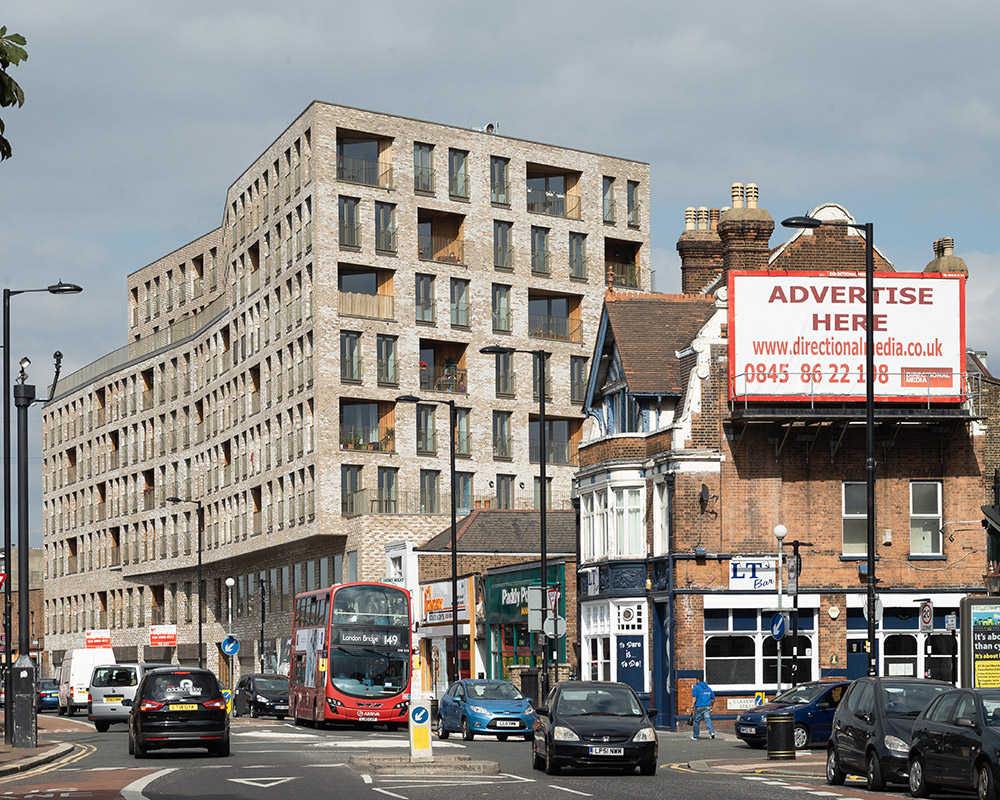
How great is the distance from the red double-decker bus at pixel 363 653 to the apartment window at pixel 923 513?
14252mm

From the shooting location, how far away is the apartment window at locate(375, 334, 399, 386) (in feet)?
247

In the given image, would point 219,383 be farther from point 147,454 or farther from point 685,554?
point 685,554

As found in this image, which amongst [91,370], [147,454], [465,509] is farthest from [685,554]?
[91,370]

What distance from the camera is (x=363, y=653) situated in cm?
4662

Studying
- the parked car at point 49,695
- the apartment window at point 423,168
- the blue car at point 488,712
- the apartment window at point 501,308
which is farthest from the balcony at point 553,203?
the blue car at point 488,712

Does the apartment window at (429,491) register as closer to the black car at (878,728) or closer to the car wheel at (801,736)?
the car wheel at (801,736)

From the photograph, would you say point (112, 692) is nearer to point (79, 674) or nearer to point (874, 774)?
point (79, 674)

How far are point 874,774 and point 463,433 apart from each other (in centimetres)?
5539

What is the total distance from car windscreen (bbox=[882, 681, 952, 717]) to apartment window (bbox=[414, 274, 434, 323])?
5356 cm

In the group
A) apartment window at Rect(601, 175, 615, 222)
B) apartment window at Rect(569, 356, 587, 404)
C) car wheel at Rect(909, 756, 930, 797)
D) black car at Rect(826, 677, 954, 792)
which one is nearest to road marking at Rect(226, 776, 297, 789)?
black car at Rect(826, 677, 954, 792)

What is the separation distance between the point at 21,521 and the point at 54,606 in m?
81.7

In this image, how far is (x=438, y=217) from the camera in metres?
79.0

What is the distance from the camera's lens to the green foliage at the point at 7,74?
1104 cm

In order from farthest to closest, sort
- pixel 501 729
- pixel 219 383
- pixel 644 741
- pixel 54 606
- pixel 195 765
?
pixel 54 606
pixel 219 383
pixel 501 729
pixel 195 765
pixel 644 741
